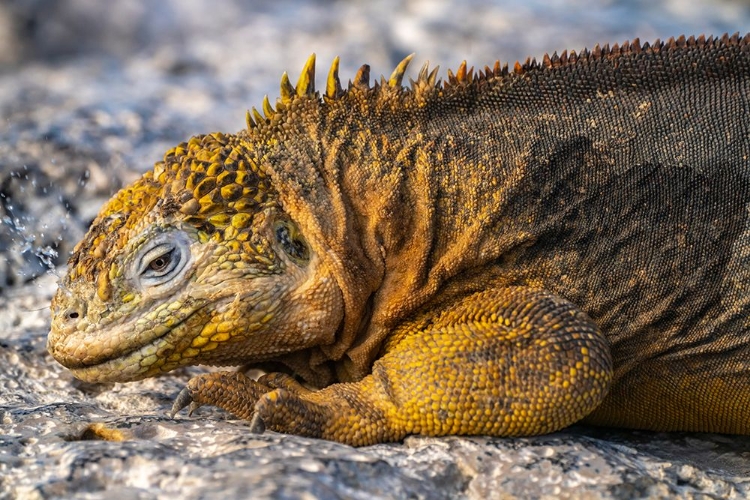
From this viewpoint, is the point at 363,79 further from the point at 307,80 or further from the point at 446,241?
the point at 446,241

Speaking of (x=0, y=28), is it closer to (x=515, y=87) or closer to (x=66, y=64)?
(x=66, y=64)

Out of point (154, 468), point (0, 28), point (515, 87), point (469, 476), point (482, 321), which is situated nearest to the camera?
point (154, 468)

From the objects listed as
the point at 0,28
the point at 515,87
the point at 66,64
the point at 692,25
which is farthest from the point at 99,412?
the point at 692,25

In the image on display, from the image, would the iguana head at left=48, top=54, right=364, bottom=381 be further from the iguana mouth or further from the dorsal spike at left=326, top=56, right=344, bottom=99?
the dorsal spike at left=326, top=56, right=344, bottom=99

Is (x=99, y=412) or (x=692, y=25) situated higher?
(x=692, y=25)

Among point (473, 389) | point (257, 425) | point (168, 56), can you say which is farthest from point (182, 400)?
point (168, 56)

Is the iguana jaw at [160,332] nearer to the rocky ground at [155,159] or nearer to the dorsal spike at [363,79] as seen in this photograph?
the rocky ground at [155,159]

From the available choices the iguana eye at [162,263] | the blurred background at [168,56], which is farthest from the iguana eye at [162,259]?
the blurred background at [168,56]
